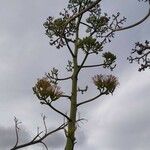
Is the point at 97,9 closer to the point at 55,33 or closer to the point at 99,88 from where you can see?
the point at 55,33

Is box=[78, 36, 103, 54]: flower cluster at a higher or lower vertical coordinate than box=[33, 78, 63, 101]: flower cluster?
→ higher

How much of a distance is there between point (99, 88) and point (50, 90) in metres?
2.62

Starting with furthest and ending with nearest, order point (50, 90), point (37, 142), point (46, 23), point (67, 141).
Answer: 1. point (46, 23)
2. point (67, 141)
3. point (50, 90)
4. point (37, 142)

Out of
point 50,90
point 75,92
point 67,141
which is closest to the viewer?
point 50,90

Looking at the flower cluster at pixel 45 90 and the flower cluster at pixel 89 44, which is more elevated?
the flower cluster at pixel 89 44

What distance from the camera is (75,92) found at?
59.7 ft

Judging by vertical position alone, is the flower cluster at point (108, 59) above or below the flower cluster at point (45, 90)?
above

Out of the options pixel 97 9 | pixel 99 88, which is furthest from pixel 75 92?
pixel 97 9

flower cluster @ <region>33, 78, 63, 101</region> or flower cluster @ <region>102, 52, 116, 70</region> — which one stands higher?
flower cluster @ <region>102, 52, 116, 70</region>

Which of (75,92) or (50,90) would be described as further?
(75,92)

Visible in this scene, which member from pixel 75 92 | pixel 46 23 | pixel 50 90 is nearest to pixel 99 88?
pixel 75 92

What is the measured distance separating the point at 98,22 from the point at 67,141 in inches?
233

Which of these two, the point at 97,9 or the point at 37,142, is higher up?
the point at 97,9

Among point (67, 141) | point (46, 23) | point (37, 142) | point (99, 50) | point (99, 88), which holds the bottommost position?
point (37, 142)
